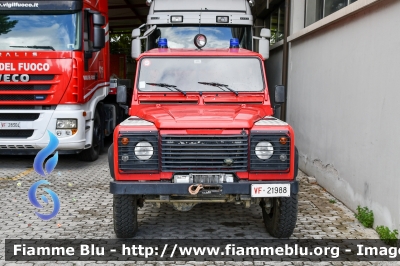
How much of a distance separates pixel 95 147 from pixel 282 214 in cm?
600

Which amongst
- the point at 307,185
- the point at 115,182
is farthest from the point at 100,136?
the point at 115,182

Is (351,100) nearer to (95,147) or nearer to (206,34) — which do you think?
(206,34)

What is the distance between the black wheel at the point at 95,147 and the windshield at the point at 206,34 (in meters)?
2.01

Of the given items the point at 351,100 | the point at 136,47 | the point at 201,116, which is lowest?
the point at 201,116

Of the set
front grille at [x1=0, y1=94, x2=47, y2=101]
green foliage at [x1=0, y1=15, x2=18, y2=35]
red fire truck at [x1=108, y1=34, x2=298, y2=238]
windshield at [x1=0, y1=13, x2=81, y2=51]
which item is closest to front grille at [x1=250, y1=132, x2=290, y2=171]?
red fire truck at [x1=108, y1=34, x2=298, y2=238]

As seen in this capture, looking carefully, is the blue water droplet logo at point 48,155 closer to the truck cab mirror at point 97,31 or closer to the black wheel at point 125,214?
the truck cab mirror at point 97,31

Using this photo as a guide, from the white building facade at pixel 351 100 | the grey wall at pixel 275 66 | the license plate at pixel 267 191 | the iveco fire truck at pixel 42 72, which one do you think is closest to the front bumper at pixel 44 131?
the iveco fire truck at pixel 42 72

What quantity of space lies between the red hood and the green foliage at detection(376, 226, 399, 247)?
1757mm

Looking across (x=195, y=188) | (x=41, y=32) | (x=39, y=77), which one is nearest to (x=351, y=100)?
(x=195, y=188)

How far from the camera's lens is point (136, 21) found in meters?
18.2

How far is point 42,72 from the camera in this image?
27.6ft

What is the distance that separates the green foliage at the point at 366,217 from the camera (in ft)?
18.4

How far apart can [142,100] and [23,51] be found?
361 centimetres

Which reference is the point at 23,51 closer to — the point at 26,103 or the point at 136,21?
the point at 26,103
